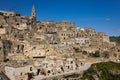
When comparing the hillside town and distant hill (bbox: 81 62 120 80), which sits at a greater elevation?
the hillside town

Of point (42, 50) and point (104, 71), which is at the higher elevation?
point (42, 50)

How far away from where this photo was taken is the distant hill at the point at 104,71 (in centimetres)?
Answer: 4712

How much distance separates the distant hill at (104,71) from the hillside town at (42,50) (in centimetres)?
170

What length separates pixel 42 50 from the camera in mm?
48219

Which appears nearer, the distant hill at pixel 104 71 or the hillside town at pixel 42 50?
the hillside town at pixel 42 50

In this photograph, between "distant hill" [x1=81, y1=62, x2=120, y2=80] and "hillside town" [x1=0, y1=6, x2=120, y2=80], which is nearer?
"hillside town" [x1=0, y1=6, x2=120, y2=80]

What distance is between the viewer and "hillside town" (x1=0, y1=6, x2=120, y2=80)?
40.6 meters

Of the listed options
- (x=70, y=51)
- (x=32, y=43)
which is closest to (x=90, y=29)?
(x=70, y=51)

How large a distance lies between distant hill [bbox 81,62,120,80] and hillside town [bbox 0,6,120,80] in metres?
1.70

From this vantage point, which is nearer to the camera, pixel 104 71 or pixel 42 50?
pixel 42 50

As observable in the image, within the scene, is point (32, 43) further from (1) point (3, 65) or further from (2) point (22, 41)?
(1) point (3, 65)

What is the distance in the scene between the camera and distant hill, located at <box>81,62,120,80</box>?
4712 cm

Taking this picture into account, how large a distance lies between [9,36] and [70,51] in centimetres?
1303

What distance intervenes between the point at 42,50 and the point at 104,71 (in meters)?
13.3
